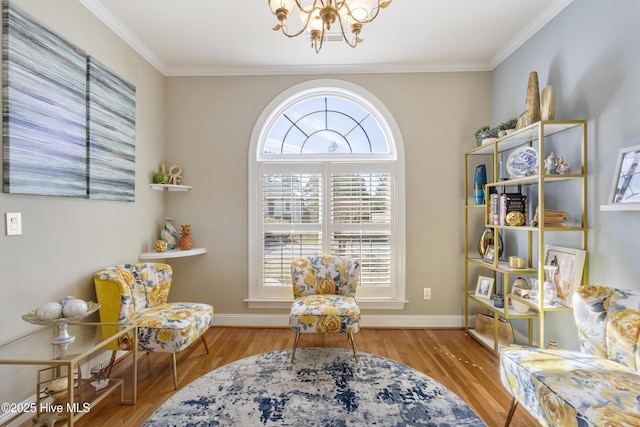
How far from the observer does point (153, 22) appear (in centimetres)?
251

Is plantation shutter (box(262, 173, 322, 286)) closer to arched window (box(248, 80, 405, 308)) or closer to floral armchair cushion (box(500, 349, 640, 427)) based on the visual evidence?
arched window (box(248, 80, 405, 308))

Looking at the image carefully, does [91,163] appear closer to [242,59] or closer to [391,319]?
[242,59]

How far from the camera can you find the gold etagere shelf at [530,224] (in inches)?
81.7

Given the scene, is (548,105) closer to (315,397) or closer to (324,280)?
(324,280)

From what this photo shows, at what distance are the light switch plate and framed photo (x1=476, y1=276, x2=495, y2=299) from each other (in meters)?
3.58

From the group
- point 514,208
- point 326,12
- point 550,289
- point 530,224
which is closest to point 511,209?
point 514,208

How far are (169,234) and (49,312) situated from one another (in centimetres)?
156

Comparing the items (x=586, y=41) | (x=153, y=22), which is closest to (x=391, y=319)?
(x=586, y=41)

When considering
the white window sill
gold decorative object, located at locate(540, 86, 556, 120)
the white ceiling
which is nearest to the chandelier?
the white ceiling


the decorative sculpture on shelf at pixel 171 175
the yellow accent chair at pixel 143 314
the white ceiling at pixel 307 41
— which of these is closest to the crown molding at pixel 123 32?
the white ceiling at pixel 307 41

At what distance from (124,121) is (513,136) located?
3283mm

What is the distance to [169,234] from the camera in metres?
3.13

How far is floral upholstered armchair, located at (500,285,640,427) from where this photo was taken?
1.18 metres

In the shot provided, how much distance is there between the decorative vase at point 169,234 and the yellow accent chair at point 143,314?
653mm
